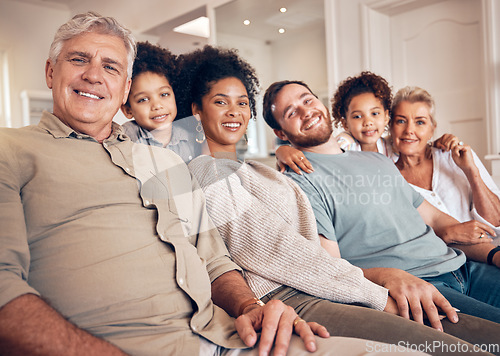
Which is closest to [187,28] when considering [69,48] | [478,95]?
[478,95]

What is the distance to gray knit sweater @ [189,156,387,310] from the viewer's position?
1.03 m

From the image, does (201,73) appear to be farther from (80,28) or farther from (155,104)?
(80,28)

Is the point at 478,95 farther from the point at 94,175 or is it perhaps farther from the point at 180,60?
the point at 94,175

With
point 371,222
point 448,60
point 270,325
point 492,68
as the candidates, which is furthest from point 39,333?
point 448,60

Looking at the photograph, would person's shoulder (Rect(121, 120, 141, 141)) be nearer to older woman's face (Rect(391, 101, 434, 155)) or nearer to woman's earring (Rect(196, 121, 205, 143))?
woman's earring (Rect(196, 121, 205, 143))

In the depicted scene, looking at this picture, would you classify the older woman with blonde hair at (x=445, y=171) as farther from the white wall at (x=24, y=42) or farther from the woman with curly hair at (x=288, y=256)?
the white wall at (x=24, y=42)

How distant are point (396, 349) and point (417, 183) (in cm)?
110

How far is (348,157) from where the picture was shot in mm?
1470

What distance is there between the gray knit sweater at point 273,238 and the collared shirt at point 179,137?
131 millimetres

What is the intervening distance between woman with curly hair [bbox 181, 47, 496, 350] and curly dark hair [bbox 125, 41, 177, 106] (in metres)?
0.34

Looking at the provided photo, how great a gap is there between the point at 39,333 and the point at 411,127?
62.6 inches

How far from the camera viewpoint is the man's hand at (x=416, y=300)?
3.31 ft

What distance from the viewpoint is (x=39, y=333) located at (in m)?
0.65

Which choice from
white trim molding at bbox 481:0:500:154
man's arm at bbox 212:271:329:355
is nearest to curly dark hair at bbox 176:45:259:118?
man's arm at bbox 212:271:329:355
